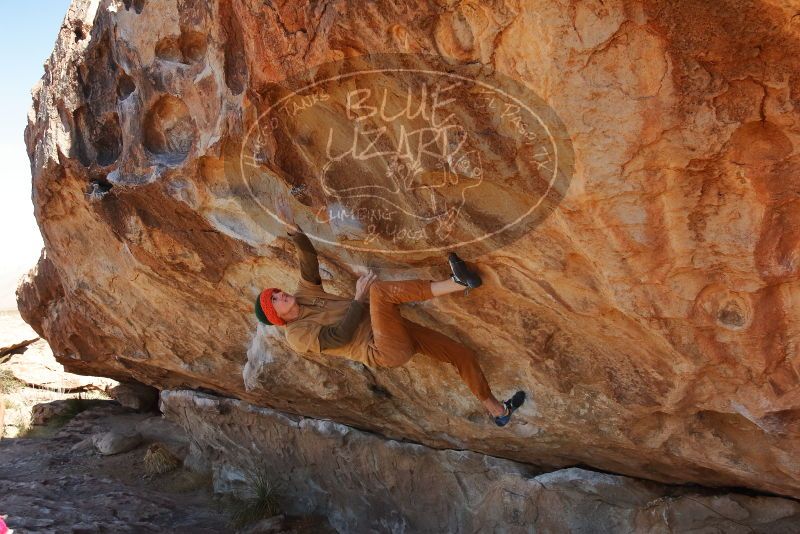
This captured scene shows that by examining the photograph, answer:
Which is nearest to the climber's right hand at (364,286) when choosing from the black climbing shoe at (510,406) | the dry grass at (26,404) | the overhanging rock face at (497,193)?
the overhanging rock face at (497,193)

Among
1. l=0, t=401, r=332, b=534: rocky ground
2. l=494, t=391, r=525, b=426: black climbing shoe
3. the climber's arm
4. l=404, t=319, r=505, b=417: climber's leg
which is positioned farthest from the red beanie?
l=0, t=401, r=332, b=534: rocky ground

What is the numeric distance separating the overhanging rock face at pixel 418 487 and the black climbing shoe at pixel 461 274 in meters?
1.77

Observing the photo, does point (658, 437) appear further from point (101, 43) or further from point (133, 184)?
point (101, 43)

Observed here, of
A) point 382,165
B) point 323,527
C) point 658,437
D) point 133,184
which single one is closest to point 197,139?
point 133,184

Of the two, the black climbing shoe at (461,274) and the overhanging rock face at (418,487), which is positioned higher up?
the black climbing shoe at (461,274)

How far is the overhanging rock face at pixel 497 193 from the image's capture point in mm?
2471

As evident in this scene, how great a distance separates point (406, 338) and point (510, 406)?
0.87 m

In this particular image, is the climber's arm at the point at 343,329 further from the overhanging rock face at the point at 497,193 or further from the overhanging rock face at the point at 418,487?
the overhanging rock face at the point at 418,487

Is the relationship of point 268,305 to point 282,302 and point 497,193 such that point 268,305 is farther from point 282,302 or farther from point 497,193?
point 497,193

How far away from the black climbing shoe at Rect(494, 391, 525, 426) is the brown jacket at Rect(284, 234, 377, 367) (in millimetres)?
864

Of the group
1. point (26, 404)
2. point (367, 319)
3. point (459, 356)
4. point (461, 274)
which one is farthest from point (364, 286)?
point (26, 404)

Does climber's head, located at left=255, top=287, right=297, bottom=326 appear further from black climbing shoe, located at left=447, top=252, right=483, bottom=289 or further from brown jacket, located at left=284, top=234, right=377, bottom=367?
black climbing shoe, located at left=447, top=252, right=483, bottom=289

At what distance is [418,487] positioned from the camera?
5.23m

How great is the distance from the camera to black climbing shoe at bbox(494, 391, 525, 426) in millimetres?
4090
